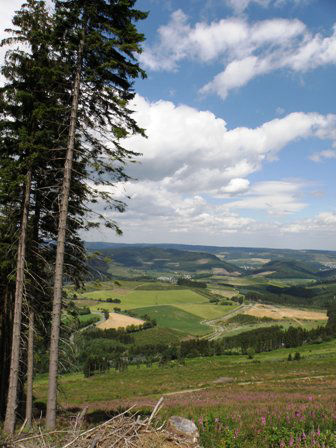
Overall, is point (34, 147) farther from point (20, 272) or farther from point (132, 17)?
point (132, 17)

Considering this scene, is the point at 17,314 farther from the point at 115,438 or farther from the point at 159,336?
the point at 159,336

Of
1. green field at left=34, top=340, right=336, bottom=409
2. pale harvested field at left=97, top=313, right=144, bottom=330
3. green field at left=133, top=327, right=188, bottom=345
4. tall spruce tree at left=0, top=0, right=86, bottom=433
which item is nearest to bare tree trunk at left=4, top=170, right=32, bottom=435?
tall spruce tree at left=0, top=0, right=86, bottom=433

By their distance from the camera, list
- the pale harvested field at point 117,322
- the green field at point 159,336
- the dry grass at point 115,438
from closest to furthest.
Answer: the dry grass at point 115,438 < the green field at point 159,336 < the pale harvested field at point 117,322

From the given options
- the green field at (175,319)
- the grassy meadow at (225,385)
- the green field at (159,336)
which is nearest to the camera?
the grassy meadow at (225,385)

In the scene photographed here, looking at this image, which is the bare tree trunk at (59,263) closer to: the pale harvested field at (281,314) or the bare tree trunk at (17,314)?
the bare tree trunk at (17,314)

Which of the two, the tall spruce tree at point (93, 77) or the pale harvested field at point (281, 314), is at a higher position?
the tall spruce tree at point (93, 77)

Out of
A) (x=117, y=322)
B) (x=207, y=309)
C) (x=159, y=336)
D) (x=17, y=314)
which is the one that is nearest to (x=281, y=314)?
(x=207, y=309)

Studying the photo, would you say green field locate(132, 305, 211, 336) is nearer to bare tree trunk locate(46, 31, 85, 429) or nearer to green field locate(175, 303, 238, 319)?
green field locate(175, 303, 238, 319)

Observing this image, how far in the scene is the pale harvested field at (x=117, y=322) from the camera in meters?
138

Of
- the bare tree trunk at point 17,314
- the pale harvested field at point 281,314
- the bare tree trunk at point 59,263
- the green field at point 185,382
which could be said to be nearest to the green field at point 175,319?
the pale harvested field at point 281,314

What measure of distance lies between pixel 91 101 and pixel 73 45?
79.9 inches

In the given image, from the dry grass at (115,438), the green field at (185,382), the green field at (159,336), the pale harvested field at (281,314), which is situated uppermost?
the dry grass at (115,438)

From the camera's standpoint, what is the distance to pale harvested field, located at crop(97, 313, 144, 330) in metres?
138

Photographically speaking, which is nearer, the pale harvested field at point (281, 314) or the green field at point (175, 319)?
the green field at point (175, 319)
